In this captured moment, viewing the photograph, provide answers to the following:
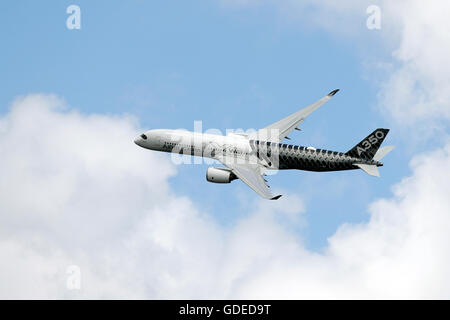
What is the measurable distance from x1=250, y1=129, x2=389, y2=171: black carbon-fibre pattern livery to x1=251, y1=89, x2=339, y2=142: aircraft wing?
4.41 m

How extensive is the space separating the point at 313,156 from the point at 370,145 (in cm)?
764

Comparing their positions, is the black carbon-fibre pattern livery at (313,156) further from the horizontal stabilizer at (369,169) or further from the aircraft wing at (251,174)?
the aircraft wing at (251,174)

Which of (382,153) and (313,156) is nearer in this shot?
(382,153)

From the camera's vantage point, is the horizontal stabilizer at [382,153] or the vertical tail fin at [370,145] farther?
the horizontal stabilizer at [382,153]

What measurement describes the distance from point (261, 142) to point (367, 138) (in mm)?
14270

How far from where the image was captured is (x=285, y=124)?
97.4m

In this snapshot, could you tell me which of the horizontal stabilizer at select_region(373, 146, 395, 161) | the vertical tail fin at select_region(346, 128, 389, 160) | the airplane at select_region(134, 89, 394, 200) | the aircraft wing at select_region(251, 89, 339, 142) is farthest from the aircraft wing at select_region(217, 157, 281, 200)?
the horizontal stabilizer at select_region(373, 146, 395, 161)

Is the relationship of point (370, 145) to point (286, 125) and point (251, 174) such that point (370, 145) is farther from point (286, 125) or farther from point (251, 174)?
point (251, 174)

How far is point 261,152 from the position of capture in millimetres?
91312

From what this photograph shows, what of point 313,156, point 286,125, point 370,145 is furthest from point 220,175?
point 370,145

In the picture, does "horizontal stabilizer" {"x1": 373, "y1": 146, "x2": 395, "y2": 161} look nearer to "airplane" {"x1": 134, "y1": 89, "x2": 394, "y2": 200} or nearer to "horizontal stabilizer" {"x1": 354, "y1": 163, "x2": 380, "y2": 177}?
"airplane" {"x1": 134, "y1": 89, "x2": 394, "y2": 200}

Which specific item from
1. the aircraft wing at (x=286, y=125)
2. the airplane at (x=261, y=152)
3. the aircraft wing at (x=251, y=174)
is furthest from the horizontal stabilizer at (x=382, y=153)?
the aircraft wing at (x=251, y=174)

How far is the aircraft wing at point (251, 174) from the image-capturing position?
8354 centimetres

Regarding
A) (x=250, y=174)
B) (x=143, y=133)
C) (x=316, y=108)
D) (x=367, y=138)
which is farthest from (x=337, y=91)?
(x=143, y=133)
